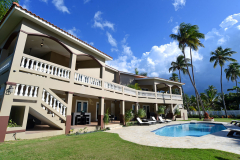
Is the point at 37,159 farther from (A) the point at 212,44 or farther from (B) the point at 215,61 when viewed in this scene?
(A) the point at 212,44

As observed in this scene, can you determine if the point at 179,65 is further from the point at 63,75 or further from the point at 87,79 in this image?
the point at 63,75

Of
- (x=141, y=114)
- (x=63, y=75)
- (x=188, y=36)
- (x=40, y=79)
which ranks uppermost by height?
(x=188, y=36)

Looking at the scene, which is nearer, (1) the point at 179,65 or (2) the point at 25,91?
(2) the point at 25,91

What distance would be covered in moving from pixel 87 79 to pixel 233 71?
41.2 metres

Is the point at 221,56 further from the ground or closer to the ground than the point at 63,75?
further from the ground

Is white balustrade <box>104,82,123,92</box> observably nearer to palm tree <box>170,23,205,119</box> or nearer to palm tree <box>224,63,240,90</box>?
palm tree <box>170,23,205,119</box>

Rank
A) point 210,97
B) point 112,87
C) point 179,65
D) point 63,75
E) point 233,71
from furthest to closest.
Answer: point 210,97, point 179,65, point 233,71, point 112,87, point 63,75

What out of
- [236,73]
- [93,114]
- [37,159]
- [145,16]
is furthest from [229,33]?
[37,159]

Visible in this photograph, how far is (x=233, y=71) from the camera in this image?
34.0 m

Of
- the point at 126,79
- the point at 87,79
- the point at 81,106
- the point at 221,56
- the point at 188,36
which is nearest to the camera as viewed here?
the point at 87,79

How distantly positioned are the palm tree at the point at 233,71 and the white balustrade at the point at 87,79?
39633 mm

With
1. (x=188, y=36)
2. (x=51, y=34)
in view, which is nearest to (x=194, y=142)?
(x=51, y=34)

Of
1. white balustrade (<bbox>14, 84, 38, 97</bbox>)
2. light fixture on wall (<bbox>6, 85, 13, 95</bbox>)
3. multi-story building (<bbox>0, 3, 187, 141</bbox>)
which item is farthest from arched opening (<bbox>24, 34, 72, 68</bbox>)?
light fixture on wall (<bbox>6, 85, 13, 95</bbox>)

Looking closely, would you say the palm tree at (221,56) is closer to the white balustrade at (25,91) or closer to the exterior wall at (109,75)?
the exterior wall at (109,75)
